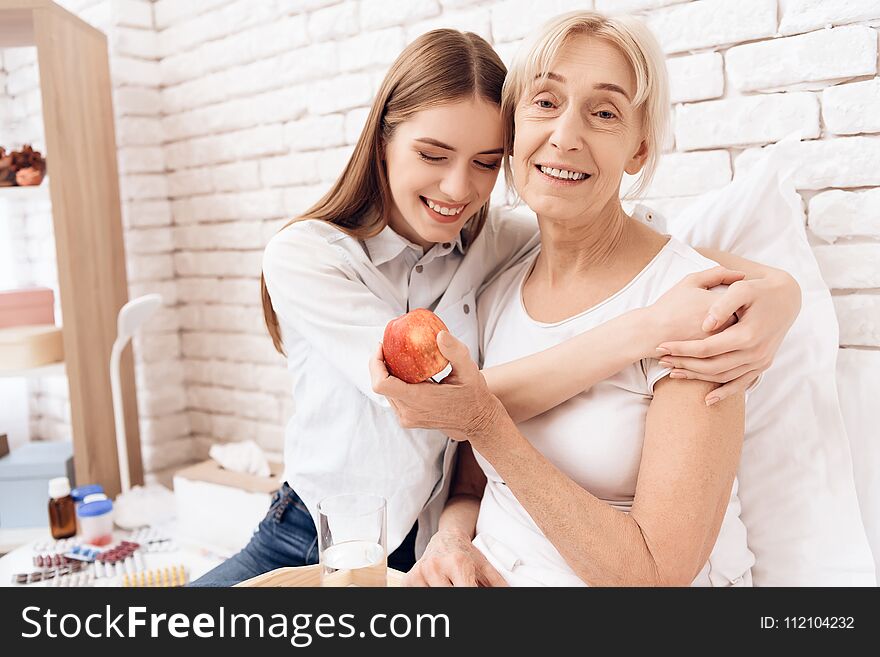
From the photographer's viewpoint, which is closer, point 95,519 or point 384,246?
point 384,246

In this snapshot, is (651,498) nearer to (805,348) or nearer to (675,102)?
(805,348)

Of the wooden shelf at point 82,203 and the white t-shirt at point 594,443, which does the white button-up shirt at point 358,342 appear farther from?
the wooden shelf at point 82,203

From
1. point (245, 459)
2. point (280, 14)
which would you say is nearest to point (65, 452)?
point (245, 459)

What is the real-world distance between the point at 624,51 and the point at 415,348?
0.54m

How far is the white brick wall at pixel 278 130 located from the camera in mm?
1282

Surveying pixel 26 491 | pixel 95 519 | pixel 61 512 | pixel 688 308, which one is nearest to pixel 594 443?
pixel 688 308

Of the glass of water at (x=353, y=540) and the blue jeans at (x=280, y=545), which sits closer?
the glass of water at (x=353, y=540)

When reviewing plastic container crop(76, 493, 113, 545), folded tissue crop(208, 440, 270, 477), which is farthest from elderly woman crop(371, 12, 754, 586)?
plastic container crop(76, 493, 113, 545)

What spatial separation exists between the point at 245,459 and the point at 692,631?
1603 millimetres

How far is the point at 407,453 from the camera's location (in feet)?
4.10

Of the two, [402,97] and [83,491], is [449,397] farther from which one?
[83,491]

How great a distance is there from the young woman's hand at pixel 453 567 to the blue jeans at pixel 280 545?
373 mm

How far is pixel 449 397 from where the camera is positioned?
94cm

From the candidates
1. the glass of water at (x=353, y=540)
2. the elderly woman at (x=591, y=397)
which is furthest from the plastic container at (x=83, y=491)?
the glass of water at (x=353, y=540)
